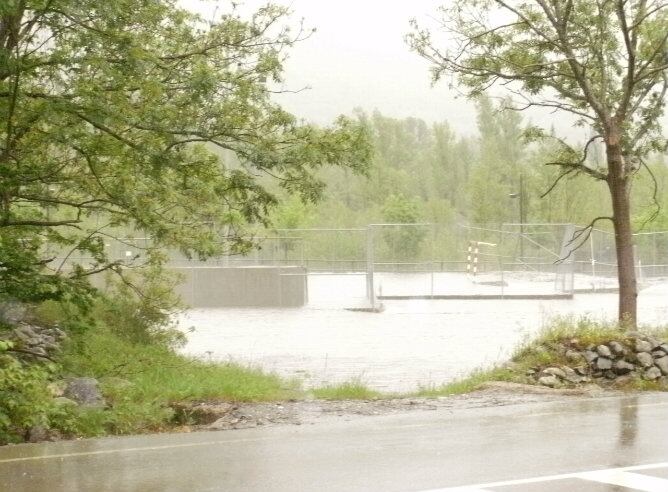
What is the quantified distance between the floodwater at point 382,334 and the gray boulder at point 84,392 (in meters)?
4.95

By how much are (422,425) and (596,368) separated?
5098mm

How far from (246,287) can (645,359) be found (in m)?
27.4

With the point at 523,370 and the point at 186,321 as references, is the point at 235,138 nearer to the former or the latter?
the point at 523,370

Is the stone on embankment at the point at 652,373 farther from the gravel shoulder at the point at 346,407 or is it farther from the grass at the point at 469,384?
the grass at the point at 469,384

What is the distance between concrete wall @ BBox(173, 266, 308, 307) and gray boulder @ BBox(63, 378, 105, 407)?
2767cm

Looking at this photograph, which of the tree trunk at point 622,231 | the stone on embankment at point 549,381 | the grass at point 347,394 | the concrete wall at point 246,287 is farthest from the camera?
the concrete wall at point 246,287

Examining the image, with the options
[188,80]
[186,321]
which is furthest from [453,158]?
[188,80]

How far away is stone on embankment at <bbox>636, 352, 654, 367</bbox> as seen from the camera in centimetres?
1475

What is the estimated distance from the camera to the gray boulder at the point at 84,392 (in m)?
12.2

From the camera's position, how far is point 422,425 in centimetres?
1047

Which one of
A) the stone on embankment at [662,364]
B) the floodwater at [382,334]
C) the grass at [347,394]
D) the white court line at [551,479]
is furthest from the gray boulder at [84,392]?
the stone on embankment at [662,364]

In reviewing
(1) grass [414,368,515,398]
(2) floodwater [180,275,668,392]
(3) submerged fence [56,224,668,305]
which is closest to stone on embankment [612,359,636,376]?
(1) grass [414,368,515,398]

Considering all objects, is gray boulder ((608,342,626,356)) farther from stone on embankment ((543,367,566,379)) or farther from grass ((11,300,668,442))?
stone on embankment ((543,367,566,379))

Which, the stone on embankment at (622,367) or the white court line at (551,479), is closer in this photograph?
the white court line at (551,479)
